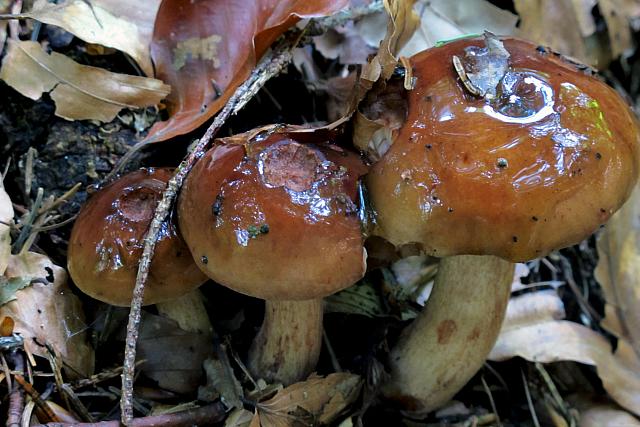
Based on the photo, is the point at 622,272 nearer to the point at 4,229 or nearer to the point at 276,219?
the point at 276,219

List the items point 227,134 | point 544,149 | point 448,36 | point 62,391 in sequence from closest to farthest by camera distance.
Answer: point 544,149 → point 62,391 → point 227,134 → point 448,36

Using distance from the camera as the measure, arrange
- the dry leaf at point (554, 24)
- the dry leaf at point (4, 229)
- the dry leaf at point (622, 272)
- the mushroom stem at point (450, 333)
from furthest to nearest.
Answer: the dry leaf at point (554, 24), the dry leaf at point (622, 272), the mushroom stem at point (450, 333), the dry leaf at point (4, 229)

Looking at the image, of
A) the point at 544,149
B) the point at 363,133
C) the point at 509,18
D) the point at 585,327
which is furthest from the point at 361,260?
the point at 509,18

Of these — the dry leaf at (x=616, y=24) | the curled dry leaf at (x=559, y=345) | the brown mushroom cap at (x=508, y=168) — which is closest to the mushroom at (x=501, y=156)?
the brown mushroom cap at (x=508, y=168)

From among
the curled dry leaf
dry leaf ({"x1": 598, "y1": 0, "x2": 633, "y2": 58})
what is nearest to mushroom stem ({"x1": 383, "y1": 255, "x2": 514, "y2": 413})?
the curled dry leaf

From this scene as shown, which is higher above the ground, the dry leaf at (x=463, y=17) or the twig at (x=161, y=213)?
the dry leaf at (x=463, y=17)

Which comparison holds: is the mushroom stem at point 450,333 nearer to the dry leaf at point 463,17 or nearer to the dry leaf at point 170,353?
the dry leaf at point 170,353

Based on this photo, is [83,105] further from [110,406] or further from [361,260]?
[361,260]
